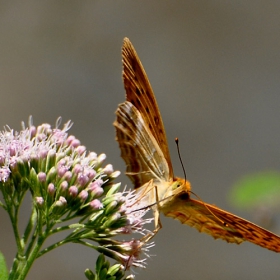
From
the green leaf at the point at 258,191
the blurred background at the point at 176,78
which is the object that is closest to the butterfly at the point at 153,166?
the green leaf at the point at 258,191

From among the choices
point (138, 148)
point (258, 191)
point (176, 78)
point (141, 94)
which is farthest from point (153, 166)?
point (176, 78)

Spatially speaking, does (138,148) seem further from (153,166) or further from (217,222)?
(217,222)

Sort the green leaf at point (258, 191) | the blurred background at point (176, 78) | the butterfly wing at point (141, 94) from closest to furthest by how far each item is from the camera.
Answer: the butterfly wing at point (141, 94) → the green leaf at point (258, 191) → the blurred background at point (176, 78)

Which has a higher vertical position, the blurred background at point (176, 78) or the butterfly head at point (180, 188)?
the blurred background at point (176, 78)

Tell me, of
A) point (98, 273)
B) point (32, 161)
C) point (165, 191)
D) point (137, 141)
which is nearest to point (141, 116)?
point (137, 141)

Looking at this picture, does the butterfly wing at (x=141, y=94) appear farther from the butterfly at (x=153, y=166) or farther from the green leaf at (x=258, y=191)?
the green leaf at (x=258, y=191)

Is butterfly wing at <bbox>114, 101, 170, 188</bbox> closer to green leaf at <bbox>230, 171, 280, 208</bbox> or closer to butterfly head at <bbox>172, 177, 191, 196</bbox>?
butterfly head at <bbox>172, 177, 191, 196</bbox>

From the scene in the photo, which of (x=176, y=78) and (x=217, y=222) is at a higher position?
(x=176, y=78)

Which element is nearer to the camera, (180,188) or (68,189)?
(68,189)
